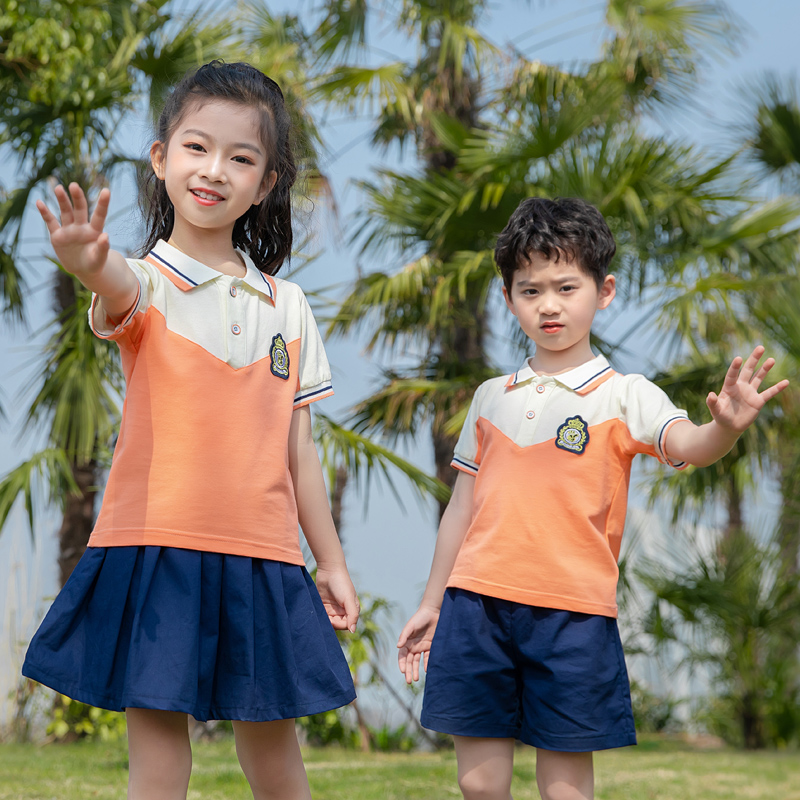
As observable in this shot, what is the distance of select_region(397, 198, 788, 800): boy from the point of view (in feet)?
5.99

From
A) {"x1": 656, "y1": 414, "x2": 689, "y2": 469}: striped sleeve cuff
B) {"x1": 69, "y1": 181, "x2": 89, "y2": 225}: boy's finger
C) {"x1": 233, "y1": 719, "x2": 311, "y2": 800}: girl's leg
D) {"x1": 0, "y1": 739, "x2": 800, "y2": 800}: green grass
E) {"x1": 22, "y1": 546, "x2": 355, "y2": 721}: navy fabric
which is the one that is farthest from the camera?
{"x1": 0, "y1": 739, "x2": 800, "y2": 800}: green grass

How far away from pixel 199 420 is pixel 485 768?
943 millimetres

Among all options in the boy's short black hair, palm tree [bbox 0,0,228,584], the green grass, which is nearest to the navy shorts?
the boy's short black hair

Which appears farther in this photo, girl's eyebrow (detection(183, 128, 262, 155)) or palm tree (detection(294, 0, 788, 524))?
palm tree (detection(294, 0, 788, 524))

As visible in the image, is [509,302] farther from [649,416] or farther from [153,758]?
[153,758]

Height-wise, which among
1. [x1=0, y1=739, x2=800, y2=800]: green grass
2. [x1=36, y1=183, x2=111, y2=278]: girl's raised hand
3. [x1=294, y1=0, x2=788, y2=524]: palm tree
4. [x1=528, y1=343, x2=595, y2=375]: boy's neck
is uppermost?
[x1=294, y1=0, x2=788, y2=524]: palm tree

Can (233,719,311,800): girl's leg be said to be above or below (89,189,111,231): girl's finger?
below

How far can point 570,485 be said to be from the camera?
1898mm

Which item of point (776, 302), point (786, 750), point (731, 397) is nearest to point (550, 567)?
point (731, 397)

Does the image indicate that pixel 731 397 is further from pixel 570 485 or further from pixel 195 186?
pixel 195 186

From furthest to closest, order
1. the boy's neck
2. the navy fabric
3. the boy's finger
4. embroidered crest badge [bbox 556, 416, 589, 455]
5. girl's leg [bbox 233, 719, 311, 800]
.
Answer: the boy's neck
embroidered crest badge [bbox 556, 416, 589, 455]
girl's leg [bbox 233, 719, 311, 800]
the navy fabric
the boy's finger

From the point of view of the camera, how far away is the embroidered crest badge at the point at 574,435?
1924 mm

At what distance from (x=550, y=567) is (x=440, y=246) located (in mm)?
3470

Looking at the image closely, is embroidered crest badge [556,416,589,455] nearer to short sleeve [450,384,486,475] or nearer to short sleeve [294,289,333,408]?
short sleeve [450,384,486,475]
